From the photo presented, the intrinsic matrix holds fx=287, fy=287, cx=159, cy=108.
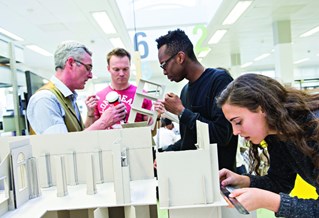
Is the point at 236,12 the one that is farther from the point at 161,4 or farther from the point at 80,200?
the point at 80,200

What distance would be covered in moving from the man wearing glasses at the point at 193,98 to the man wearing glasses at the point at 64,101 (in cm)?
32

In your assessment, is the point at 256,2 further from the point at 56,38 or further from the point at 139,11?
the point at 56,38

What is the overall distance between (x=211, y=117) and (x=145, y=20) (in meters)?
4.36

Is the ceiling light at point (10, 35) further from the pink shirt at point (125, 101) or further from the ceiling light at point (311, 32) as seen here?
the ceiling light at point (311, 32)

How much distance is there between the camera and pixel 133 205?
92 centimetres

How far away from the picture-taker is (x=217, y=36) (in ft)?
20.3

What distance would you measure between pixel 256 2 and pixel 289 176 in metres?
3.62

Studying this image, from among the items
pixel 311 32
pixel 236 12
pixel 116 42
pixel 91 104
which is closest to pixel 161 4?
pixel 116 42

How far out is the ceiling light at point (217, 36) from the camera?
19.0 feet

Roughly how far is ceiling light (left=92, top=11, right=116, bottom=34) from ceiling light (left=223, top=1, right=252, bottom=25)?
1924mm

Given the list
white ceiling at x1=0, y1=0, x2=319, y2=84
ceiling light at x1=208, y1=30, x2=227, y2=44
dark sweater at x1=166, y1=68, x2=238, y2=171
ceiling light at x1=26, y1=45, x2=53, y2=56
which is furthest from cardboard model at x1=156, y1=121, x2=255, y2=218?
ceiling light at x1=26, y1=45, x2=53, y2=56

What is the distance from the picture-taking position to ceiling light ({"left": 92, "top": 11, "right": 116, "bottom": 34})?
4.16 metres

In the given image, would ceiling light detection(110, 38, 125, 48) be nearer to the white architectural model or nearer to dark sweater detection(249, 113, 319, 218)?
the white architectural model

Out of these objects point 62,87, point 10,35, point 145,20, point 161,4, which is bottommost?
point 62,87
